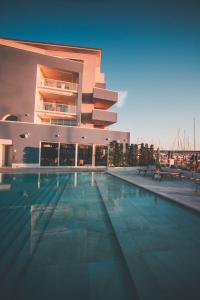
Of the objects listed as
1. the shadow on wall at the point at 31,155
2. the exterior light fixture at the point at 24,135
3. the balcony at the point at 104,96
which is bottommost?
the shadow on wall at the point at 31,155

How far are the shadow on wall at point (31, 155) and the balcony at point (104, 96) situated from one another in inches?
448

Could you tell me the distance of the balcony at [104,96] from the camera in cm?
2428

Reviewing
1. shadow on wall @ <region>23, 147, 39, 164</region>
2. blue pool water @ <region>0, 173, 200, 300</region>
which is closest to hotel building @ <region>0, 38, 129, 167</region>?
shadow on wall @ <region>23, 147, 39, 164</region>

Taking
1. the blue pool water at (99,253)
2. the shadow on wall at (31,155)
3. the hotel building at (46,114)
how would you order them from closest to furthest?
1. the blue pool water at (99,253)
2. the shadow on wall at (31,155)
3. the hotel building at (46,114)

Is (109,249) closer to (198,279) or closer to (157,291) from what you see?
(157,291)

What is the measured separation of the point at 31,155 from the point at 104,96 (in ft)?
43.5

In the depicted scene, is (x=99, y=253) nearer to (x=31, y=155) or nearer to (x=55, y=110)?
(x=31, y=155)

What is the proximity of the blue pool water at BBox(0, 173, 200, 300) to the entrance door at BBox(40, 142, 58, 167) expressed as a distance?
48.8 feet

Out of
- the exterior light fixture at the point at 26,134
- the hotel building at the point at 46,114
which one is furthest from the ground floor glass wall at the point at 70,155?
the exterior light fixture at the point at 26,134

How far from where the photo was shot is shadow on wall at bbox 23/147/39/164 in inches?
746

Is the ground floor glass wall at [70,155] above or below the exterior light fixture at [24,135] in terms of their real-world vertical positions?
below

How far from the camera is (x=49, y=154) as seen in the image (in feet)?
66.2

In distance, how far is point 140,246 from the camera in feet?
10.7

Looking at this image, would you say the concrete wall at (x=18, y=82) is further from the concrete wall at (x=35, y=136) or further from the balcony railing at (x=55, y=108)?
the balcony railing at (x=55, y=108)
